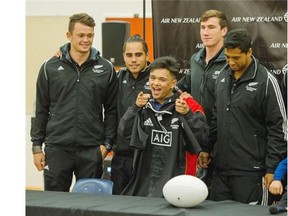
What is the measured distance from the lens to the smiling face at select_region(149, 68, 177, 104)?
3.85 m

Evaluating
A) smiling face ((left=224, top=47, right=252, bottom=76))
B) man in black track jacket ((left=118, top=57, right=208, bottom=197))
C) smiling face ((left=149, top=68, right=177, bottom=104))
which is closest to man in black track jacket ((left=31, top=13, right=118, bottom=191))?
man in black track jacket ((left=118, top=57, right=208, bottom=197))

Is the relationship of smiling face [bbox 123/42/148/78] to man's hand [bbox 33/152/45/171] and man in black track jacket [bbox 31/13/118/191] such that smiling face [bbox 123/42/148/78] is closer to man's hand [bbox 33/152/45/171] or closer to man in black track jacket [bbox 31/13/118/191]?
man in black track jacket [bbox 31/13/118/191]

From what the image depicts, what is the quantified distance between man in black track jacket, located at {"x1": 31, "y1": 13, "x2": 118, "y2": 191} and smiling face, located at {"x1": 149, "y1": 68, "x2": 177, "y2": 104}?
641 mm

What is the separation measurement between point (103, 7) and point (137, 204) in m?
4.92

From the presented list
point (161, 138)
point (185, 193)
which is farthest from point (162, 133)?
point (185, 193)

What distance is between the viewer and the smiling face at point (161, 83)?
385cm

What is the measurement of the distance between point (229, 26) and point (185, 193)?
73.7 inches

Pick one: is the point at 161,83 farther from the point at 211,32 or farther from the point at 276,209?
the point at 276,209

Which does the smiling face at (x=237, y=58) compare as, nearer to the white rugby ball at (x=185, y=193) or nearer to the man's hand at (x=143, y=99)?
the man's hand at (x=143, y=99)

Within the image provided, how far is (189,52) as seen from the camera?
480cm

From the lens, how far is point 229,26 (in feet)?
15.2

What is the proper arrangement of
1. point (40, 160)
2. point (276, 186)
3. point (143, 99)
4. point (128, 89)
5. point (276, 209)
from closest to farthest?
point (276, 209) → point (276, 186) → point (143, 99) → point (128, 89) → point (40, 160)

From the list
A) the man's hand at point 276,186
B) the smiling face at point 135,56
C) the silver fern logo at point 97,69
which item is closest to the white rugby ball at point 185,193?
the man's hand at point 276,186
